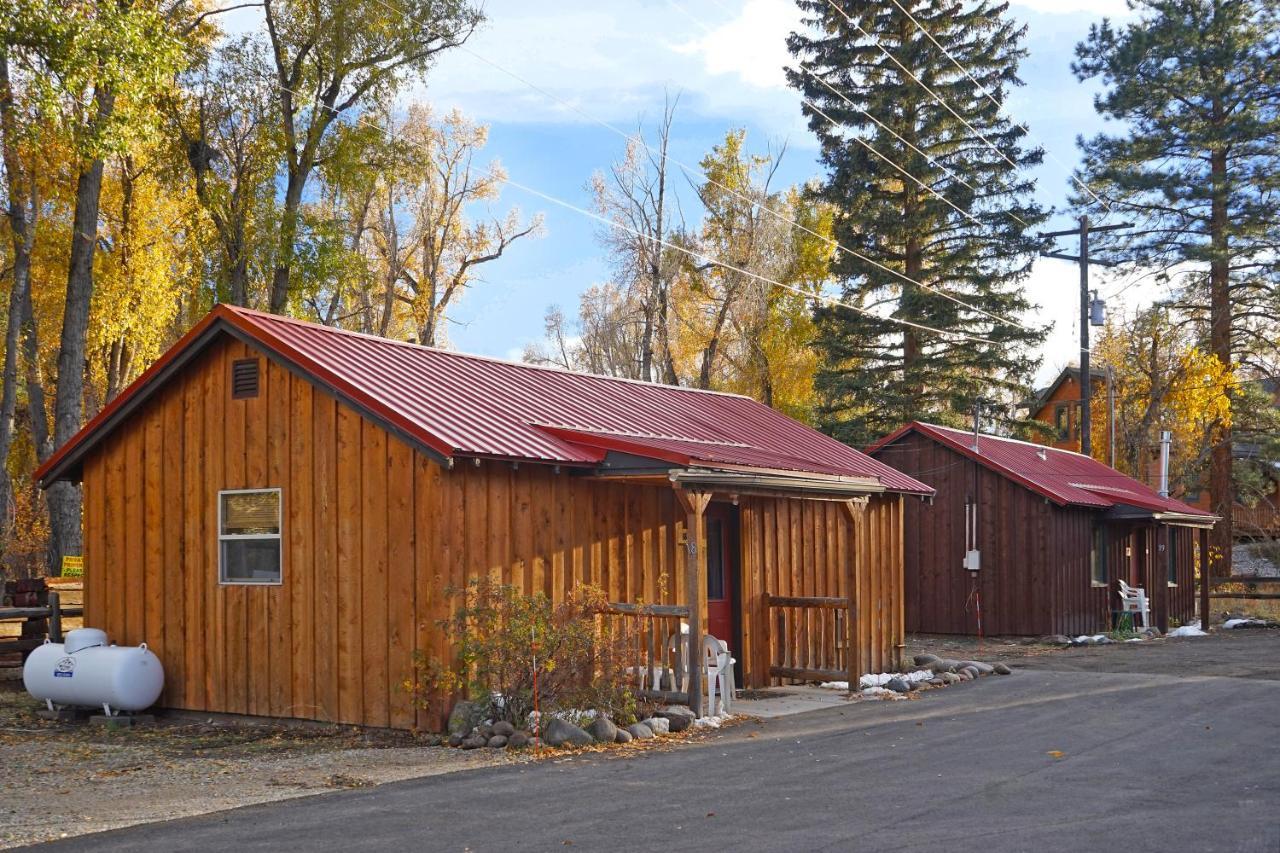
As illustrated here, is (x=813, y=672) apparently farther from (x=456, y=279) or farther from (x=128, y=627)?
(x=456, y=279)

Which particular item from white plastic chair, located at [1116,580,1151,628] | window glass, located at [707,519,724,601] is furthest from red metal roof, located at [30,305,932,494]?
white plastic chair, located at [1116,580,1151,628]

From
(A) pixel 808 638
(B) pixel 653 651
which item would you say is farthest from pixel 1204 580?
(B) pixel 653 651

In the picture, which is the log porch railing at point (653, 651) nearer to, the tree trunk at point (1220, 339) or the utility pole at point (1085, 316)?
the utility pole at point (1085, 316)

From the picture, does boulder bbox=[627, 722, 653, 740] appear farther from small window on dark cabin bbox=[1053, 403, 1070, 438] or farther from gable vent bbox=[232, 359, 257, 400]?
small window on dark cabin bbox=[1053, 403, 1070, 438]

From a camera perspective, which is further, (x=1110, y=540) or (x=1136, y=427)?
(x=1136, y=427)

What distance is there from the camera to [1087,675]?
17.4m

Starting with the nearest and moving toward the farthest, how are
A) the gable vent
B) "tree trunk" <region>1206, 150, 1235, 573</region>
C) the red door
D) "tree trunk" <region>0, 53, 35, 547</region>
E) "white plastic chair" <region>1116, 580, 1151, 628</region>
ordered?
the gable vent → the red door → "tree trunk" <region>0, 53, 35, 547</region> → "white plastic chair" <region>1116, 580, 1151, 628</region> → "tree trunk" <region>1206, 150, 1235, 573</region>

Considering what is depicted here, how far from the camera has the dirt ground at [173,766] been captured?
866 centimetres

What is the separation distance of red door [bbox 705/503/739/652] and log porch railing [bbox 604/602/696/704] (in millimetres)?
1897

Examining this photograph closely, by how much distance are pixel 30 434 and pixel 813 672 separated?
26.4 meters

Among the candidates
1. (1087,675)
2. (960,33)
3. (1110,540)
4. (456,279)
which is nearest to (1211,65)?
(960,33)

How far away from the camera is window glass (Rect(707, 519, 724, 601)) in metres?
15.4

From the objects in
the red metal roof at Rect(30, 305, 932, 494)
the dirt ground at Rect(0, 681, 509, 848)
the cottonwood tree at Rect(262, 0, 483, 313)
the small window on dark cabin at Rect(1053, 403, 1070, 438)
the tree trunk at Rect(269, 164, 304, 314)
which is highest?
the cottonwood tree at Rect(262, 0, 483, 313)

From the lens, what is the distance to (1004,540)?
80.1 ft
